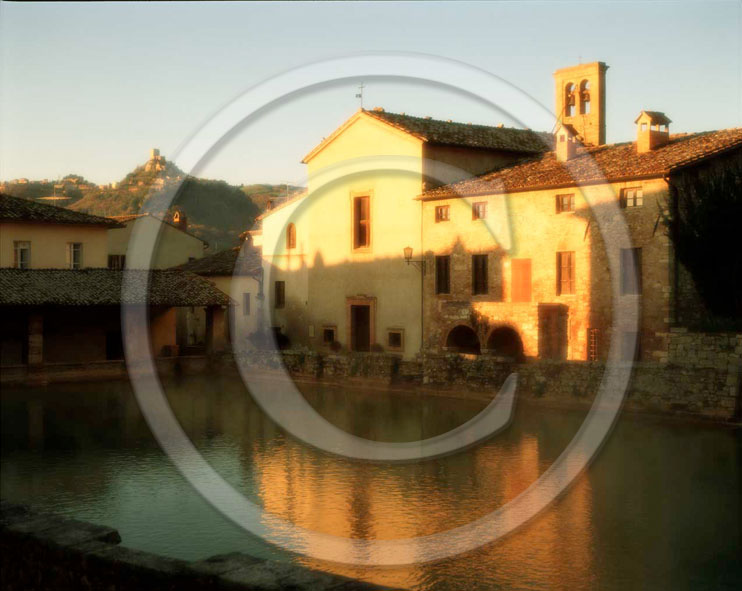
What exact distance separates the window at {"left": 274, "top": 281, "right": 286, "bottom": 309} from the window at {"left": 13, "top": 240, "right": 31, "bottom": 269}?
29.9ft

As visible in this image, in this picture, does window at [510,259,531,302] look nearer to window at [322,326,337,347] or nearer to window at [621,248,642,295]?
window at [621,248,642,295]

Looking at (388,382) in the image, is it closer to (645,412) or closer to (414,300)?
(414,300)

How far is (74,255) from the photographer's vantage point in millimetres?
32812

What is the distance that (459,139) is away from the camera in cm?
2944

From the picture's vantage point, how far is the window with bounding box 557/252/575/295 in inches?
971

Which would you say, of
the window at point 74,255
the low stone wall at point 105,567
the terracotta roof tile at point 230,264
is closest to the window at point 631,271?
the terracotta roof tile at point 230,264

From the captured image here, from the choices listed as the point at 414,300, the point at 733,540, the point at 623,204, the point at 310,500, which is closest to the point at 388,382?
the point at 414,300

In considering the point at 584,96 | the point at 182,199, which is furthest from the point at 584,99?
the point at 182,199

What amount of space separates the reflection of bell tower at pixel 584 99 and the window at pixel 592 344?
8974 millimetres

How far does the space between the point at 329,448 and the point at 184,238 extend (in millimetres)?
28825

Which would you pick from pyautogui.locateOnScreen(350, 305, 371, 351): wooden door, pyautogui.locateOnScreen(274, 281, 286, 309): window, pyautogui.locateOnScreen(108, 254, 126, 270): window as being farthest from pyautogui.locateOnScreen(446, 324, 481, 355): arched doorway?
pyautogui.locateOnScreen(108, 254, 126, 270): window

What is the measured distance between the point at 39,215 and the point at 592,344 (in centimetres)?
1931

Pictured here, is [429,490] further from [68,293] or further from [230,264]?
[230,264]

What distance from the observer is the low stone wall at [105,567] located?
5078mm
